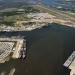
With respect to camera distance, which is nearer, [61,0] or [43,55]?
[43,55]

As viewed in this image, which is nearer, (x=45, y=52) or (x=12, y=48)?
(x=45, y=52)

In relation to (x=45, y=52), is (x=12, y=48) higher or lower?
lower

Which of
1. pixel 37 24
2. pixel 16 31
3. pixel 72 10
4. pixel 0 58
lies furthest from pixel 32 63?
pixel 72 10

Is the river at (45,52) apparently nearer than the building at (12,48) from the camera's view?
Yes

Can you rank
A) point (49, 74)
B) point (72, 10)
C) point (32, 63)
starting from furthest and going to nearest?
point (72, 10)
point (32, 63)
point (49, 74)

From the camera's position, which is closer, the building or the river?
the river

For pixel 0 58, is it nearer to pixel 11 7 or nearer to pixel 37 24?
pixel 37 24

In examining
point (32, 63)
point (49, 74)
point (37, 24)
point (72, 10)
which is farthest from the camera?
point (72, 10)
